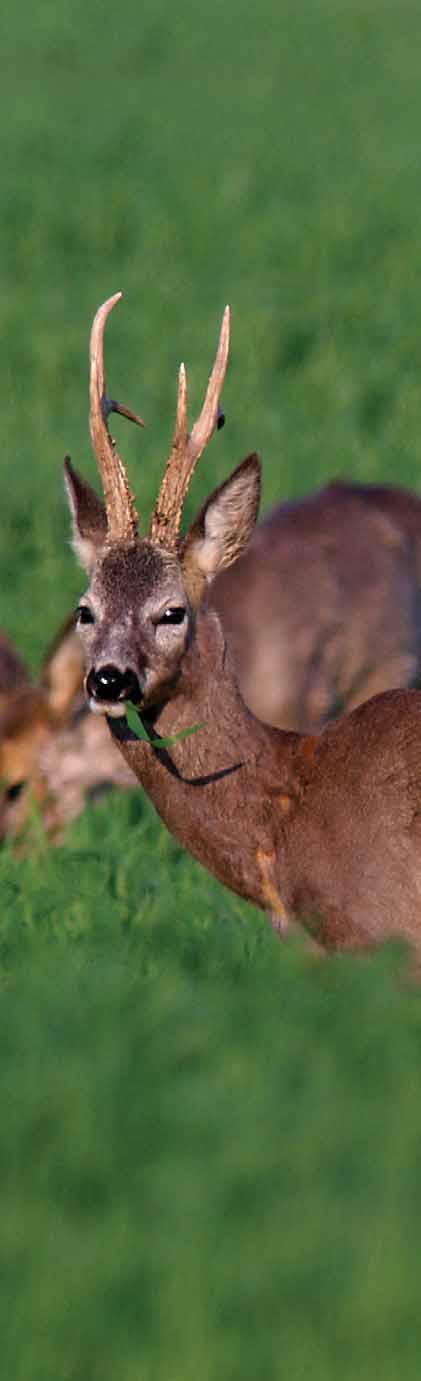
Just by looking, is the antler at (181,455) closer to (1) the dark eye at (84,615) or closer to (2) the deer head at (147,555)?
(2) the deer head at (147,555)

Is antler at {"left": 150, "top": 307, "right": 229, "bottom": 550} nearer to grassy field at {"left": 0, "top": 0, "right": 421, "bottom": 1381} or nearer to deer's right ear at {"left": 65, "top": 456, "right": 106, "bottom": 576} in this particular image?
deer's right ear at {"left": 65, "top": 456, "right": 106, "bottom": 576}

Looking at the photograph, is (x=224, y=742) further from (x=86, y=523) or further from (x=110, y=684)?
(x=86, y=523)

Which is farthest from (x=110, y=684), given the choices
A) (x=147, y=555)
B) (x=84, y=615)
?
(x=147, y=555)

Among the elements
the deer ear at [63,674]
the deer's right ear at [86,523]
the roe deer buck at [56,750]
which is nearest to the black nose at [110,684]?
the deer's right ear at [86,523]

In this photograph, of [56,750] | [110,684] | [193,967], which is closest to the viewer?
[110,684]

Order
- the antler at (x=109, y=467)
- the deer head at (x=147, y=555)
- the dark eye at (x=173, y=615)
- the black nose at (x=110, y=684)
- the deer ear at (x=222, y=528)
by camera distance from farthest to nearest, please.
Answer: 1. the deer ear at (x=222, y=528)
2. the antler at (x=109, y=467)
3. the dark eye at (x=173, y=615)
4. the deer head at (x=147, y=555)
5. the black nose at (x=110, y=684)

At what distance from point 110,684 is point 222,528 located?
2.57ft

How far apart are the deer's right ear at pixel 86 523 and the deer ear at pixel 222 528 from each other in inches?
9.9

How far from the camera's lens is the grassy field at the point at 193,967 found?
4082mm

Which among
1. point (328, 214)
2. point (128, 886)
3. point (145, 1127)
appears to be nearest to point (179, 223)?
point (328, 214)

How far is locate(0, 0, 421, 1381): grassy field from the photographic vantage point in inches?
161

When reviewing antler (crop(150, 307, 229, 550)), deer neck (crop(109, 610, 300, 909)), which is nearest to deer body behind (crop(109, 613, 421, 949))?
deer neck (crop(109, 610, 300, 909))

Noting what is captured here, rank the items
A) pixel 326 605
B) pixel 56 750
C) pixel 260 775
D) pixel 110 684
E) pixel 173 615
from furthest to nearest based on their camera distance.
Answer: pixel 326 605 → pixel 56 750 → pixel 260 775 → pixel 173 615 → pixel 110 684

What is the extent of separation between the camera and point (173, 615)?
7.14 metres
